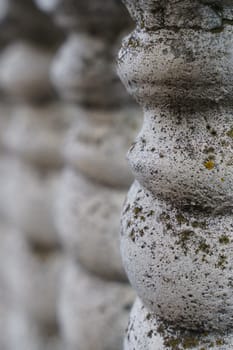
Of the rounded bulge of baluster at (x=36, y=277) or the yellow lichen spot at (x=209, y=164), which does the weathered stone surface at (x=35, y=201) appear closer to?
the rounded bulge of baluster at (x=36, y=277)

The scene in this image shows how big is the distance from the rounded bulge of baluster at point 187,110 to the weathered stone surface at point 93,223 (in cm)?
37

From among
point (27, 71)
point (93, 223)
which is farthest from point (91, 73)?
point (27, 71)

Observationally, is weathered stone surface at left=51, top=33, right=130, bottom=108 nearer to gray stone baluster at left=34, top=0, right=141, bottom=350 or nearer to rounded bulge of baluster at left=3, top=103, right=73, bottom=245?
gray stone baluster at left=34, top=0, right=141, bottom=350

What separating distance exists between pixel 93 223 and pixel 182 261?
1.33 feet

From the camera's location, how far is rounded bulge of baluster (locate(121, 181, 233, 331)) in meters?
0.61

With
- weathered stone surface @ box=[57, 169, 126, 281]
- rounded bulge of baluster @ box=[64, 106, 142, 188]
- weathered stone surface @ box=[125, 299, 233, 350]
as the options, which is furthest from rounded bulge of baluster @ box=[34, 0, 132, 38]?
weathered stone surface @ box=[125, 299, 233, 350]

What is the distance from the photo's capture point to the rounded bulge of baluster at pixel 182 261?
2.00ft

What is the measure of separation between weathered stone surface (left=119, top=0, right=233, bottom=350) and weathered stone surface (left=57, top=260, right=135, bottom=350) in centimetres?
36

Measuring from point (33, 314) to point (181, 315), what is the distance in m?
0.78

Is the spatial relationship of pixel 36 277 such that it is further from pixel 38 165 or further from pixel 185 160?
pixel 185 160

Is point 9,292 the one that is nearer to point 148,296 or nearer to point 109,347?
point 109,347

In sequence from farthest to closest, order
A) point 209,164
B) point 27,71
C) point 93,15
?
1. point 27,71
2. point 93,15
3. point 209,164

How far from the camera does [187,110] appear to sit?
62 centimetres

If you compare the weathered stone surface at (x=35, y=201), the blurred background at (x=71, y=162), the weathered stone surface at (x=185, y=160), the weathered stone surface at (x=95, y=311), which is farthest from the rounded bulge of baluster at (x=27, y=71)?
the weathered stone surface at (x=185, y=160)
